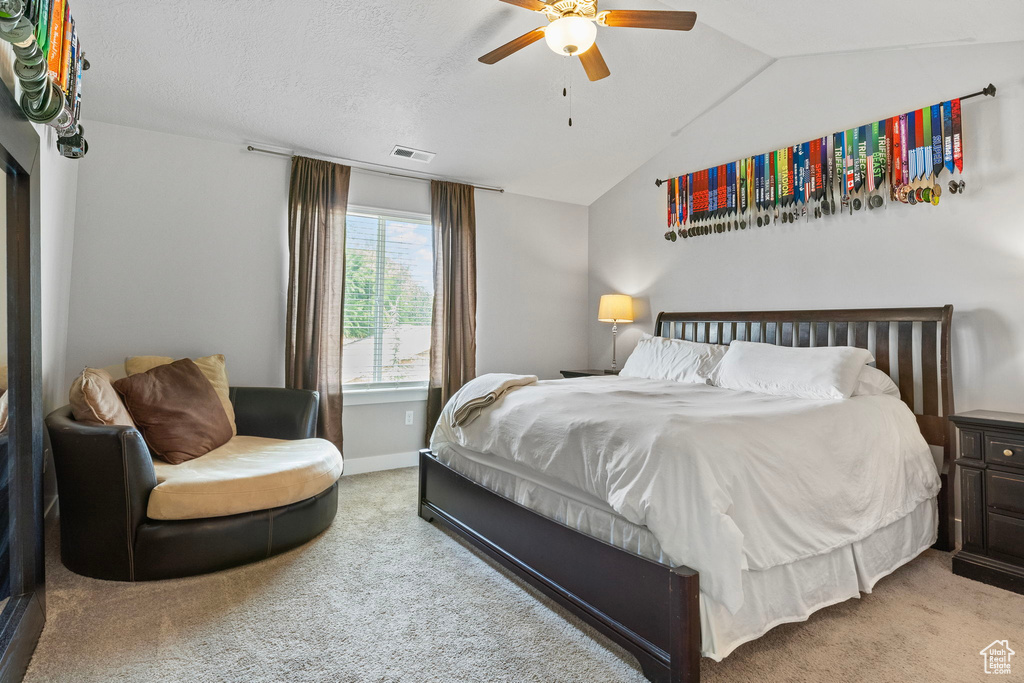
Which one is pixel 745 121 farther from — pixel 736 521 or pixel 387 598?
pixel 387 598

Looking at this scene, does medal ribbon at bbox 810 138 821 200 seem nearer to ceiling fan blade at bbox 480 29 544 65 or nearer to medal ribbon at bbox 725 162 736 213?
medal ribbon at bbox 725 162 736 213

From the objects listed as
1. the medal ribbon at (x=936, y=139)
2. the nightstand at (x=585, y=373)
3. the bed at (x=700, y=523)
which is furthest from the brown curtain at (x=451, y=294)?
the medal ribbon at (x=936, y=139)

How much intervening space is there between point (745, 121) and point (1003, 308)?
2071 millimetres

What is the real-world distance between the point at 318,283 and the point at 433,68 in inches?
66.3

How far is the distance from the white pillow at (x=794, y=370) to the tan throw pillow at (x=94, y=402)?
3.24 metres

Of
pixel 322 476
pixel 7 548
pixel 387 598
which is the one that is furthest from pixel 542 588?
pixel 7 548

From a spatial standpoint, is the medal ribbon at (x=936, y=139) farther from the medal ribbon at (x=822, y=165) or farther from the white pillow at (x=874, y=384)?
the white pillow at (x=874, y=384)

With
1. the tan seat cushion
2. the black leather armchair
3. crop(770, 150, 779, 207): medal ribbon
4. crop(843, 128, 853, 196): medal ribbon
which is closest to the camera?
the black leather armchair

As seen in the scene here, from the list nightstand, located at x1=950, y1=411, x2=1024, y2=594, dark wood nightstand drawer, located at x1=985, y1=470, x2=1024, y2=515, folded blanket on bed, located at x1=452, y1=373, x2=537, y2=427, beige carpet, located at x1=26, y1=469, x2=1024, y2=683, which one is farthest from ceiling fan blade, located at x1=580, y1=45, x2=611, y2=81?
dark wood nightstand drawer, located at x1=985, y1=470, x2=1024, y2=515

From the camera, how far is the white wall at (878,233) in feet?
8.88

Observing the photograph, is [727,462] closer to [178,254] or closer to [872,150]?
[872,150]

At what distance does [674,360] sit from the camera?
367 cm

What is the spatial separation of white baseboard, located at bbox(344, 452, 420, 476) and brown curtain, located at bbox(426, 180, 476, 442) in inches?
9.1

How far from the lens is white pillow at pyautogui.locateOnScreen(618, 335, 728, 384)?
348 centimetres
